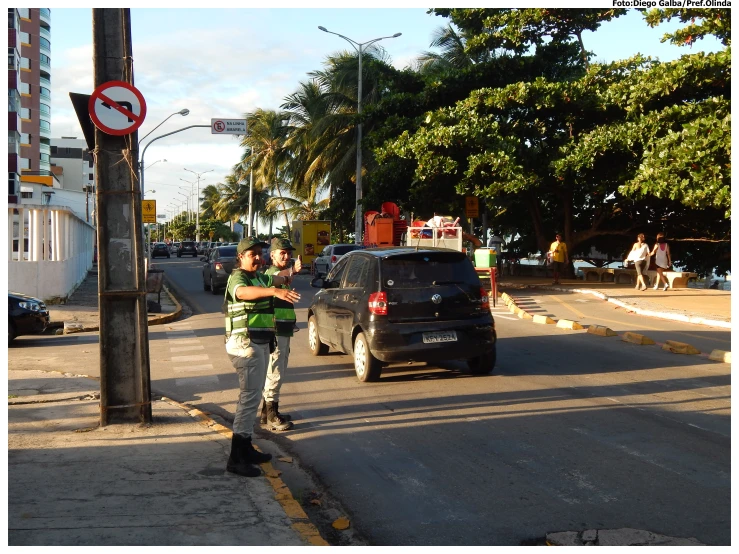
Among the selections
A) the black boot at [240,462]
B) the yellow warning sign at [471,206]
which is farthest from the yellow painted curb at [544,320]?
the yellow warning sign at [471,206]

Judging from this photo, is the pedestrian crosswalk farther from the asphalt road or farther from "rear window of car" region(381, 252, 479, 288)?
"rear window of car" region(381, 252, 479, 288)

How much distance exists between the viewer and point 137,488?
568 centimetres

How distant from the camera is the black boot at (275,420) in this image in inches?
313

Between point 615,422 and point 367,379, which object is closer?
point 615,422

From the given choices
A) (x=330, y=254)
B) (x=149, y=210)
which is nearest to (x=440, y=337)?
(x=330, y=254)

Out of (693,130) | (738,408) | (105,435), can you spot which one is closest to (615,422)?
(738,408)

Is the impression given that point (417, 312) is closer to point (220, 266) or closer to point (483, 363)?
point (483, 363)

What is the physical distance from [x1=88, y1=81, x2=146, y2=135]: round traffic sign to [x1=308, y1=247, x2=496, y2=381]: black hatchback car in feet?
12.3

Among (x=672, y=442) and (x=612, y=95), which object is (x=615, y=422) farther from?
(x=612, y=95)

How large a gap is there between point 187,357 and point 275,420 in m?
5.63

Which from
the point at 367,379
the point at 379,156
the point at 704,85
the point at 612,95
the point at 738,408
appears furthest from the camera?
the point at 379,156

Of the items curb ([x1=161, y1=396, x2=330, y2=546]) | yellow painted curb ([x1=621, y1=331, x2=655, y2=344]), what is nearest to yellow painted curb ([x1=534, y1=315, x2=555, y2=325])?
yellow painted curb ([x1=621, y1=331, x2=655, y2=344])

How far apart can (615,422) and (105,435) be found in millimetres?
4769

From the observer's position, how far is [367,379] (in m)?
10.4
